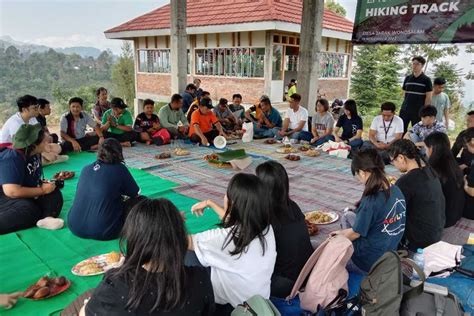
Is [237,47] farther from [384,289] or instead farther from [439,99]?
[384,289]

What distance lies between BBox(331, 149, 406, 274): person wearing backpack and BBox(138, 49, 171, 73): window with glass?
14.4 metres

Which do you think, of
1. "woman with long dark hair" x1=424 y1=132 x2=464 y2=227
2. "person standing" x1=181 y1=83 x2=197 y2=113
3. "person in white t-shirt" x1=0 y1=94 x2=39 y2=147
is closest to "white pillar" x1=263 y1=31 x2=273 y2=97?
"person standing" x1=181 y1=83 x2=197 y2=113

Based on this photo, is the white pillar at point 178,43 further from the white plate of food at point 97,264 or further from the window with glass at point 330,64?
the window with glass at point 330,64

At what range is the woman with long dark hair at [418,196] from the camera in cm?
292

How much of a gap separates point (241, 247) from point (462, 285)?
76.1 inches

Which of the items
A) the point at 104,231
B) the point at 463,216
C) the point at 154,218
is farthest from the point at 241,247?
the point at 463,216

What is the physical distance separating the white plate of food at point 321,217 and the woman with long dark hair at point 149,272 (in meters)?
2.42

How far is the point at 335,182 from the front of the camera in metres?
5.18

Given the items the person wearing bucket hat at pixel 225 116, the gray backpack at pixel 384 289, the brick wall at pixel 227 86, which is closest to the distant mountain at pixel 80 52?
the brick wall at pixel 227 86

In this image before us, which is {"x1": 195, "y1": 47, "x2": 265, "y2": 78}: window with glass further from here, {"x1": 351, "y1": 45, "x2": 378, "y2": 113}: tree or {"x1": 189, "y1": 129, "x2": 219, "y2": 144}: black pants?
{"x1": 351, "y1": 45, "x2": 378, "y2": 113}: tree

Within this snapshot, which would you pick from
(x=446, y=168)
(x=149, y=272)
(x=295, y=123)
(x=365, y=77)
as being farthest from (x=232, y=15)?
(x=149, y=272)

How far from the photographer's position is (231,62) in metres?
14.1

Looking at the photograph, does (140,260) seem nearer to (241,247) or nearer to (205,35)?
(241,247)

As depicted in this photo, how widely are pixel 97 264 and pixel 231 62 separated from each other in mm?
12193
